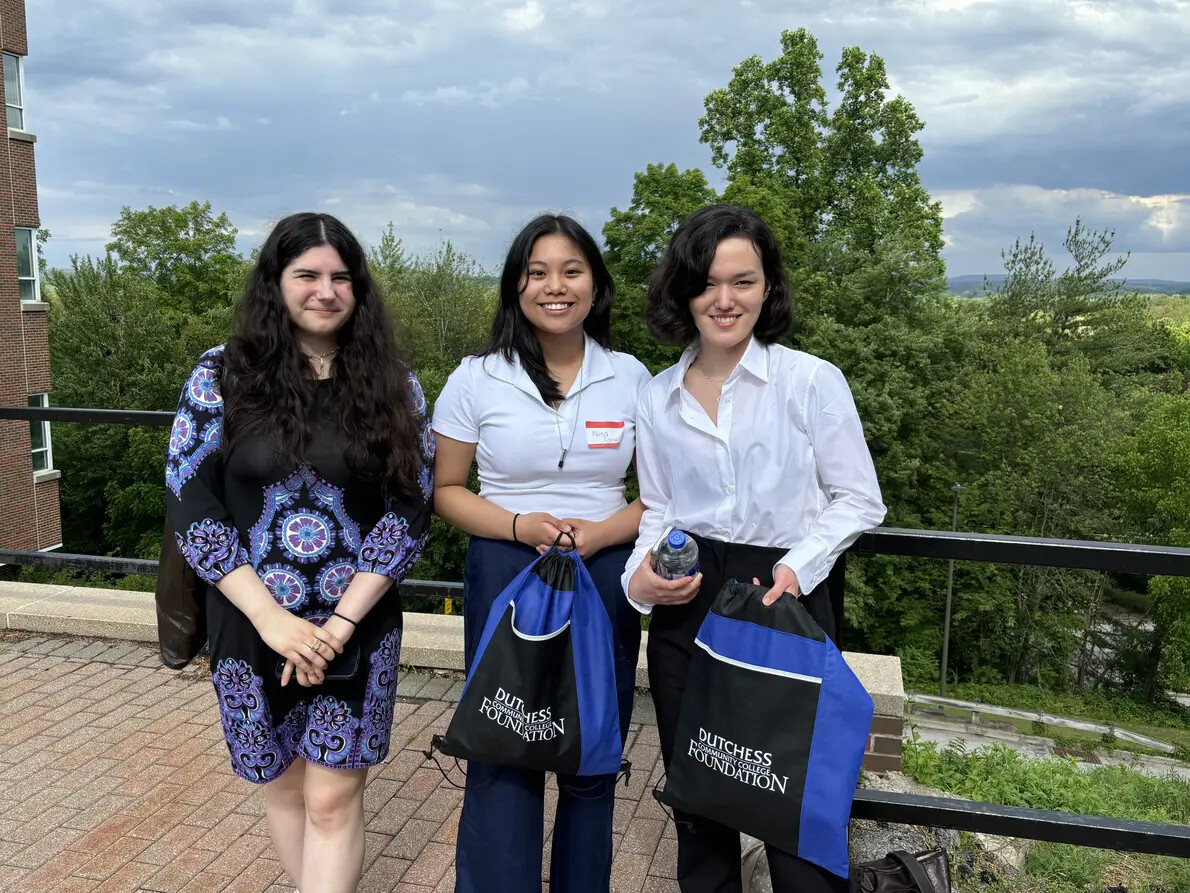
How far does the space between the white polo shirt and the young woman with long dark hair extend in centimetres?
13

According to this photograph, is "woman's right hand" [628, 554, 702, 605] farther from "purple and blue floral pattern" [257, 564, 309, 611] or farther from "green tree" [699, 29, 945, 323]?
"green tree" [699, 29, 945, 323]

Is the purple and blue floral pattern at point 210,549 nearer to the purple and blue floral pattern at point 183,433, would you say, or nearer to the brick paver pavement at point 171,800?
the purple and blue floral pattern at point 183,433

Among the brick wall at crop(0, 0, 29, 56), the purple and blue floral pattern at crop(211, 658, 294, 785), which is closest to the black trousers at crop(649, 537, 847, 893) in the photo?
the purple and blue floral pattern at crop(211, 658, 294, 785)

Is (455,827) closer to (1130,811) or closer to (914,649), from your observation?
(1130,811)

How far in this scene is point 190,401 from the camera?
7.15ft

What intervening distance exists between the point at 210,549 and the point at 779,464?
1317mm

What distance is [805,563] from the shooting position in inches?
79.1

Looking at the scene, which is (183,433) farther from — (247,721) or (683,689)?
(683,689)

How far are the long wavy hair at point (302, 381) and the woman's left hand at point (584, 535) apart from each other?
0.39 metres

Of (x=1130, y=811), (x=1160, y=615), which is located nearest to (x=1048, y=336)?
(x=1160, y=615)

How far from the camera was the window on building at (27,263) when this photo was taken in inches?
1126

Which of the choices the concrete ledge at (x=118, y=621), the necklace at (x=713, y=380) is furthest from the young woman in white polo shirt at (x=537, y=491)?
the concrete ledge at (x=118, y=621)

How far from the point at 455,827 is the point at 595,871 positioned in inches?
36.6

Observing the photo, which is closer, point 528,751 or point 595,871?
point 528,751
